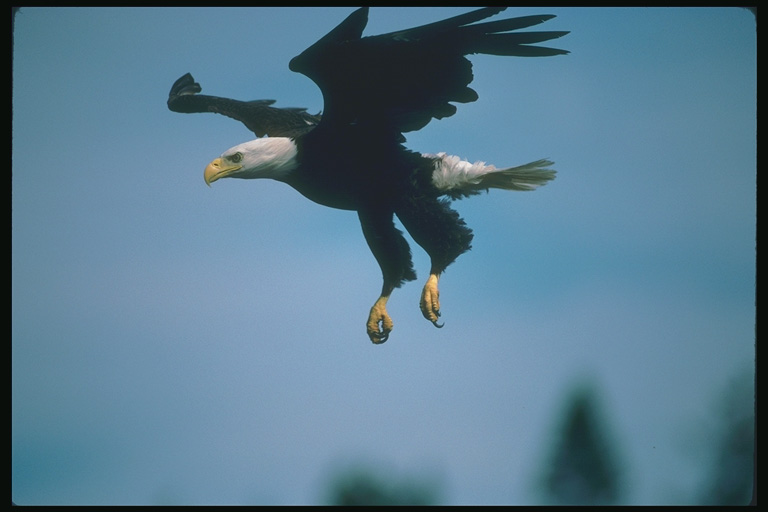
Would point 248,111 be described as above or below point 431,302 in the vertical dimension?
above

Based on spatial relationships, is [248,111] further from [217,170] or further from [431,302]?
[431,302]

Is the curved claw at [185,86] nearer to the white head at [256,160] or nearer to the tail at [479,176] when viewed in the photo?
the white head at [256,160]

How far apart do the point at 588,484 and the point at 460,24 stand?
591 cm

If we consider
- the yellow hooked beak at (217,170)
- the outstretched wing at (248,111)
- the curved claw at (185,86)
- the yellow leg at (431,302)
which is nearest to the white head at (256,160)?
the yellow hooked beak at (217,170)

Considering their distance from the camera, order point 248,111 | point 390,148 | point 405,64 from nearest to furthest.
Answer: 1. point 405,64
2. point 390,148
3. point 248,111

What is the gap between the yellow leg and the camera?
12.8 ft

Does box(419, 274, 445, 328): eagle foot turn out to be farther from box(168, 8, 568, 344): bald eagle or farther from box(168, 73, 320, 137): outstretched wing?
box(168, 73, 320, 137): outstretched wing

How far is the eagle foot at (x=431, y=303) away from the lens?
12.8 ft

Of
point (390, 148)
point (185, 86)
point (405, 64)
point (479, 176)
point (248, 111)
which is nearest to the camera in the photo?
point (405, 64)

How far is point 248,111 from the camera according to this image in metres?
4.50

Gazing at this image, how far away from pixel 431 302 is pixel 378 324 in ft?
0.95

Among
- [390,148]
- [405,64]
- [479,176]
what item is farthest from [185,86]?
[479,176]

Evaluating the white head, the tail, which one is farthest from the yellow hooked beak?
the tail

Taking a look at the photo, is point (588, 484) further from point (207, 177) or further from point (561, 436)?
point (207, 177)
